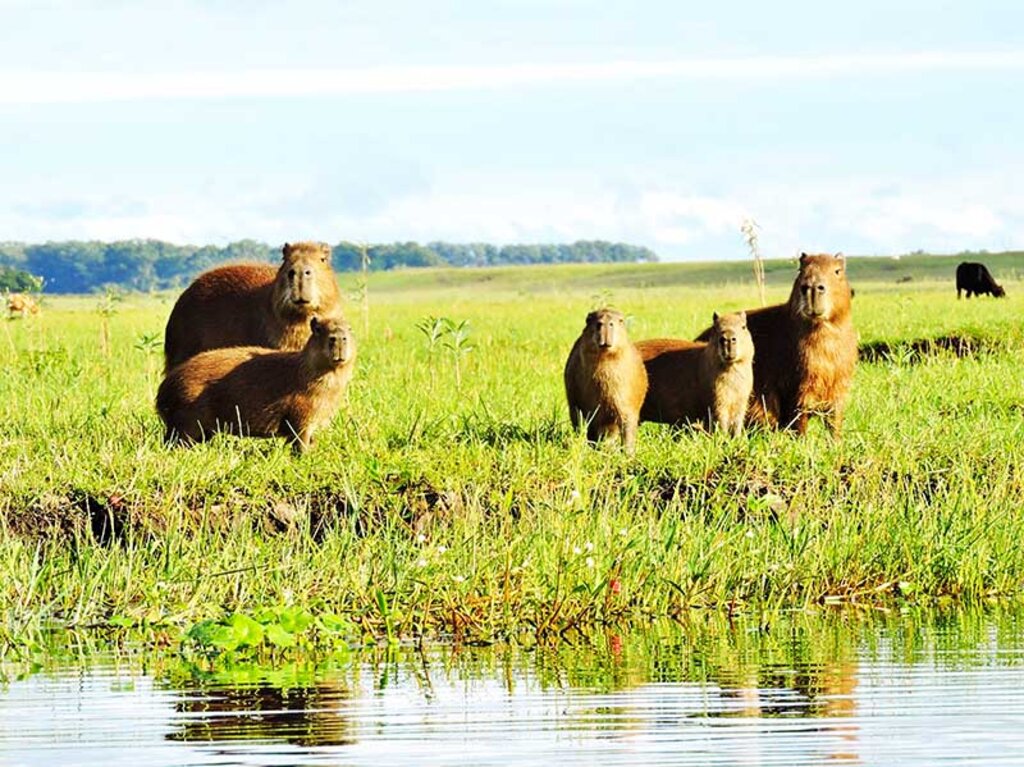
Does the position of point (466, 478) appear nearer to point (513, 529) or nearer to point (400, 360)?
point (513, 529)

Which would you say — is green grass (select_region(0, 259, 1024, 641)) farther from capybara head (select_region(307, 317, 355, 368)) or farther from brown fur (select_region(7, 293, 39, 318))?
brown fur (select_region(7, 293, 39, 318))

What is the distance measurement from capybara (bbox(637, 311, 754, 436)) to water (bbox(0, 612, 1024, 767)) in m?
3.53

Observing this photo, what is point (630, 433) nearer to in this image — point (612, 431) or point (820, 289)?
point (612, 431)

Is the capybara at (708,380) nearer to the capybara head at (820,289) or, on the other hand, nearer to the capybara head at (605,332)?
the capybara head at (820,289)

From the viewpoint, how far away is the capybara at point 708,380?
1330cm

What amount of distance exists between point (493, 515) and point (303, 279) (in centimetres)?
289

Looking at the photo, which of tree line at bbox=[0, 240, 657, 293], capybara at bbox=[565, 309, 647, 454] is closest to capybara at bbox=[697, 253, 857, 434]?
capybara at bbox=[565, 309, 647, 454]

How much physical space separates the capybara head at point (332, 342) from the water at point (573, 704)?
3.67m

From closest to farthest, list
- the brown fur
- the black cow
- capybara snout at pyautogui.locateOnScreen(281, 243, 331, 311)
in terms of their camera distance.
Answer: capybara snout at pyautogui.locateOnScreen(281, 243, 331, 311) → the brown fur → the black cow

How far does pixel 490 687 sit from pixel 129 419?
6.75 meters

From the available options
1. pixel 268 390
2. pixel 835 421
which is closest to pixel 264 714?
pixel 268 390

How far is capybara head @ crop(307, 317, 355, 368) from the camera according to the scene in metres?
12.8

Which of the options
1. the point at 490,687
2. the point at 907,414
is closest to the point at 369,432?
the point at 907,414

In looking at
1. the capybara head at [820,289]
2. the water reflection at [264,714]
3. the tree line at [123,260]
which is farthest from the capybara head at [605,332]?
the tree line at [123,260]
